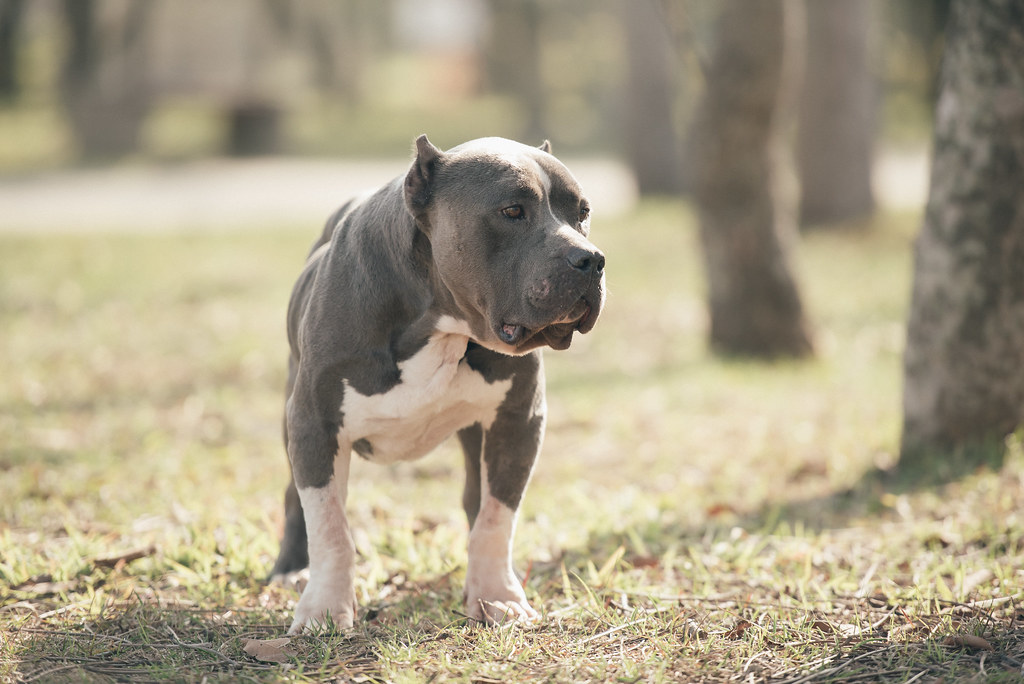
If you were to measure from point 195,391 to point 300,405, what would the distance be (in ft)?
14.5

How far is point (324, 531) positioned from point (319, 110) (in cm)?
3049

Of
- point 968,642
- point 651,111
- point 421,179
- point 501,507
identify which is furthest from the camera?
point 651,111

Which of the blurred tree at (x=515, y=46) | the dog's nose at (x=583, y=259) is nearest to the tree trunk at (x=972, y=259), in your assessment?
the dog's nose at (x=583, y=259)

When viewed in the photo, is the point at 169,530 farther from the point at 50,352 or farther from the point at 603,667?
the point at 50,352

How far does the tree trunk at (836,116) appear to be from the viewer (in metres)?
14.4

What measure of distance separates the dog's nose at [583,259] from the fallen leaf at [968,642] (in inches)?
65.5

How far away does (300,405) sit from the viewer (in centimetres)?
380

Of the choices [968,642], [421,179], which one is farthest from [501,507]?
[968,642]

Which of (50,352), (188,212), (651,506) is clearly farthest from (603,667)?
(188,212)

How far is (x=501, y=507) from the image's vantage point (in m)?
3.84

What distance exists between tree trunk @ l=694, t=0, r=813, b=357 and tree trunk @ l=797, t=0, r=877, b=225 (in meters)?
6.13

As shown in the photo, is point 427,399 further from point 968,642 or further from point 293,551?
point 968,642

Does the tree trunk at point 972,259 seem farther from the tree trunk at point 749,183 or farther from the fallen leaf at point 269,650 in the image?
the fallen leaf at point 269,650

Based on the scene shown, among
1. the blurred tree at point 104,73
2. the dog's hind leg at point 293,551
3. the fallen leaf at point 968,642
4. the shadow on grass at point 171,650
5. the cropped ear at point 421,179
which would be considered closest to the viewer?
the shadow on grass at point 171,650
